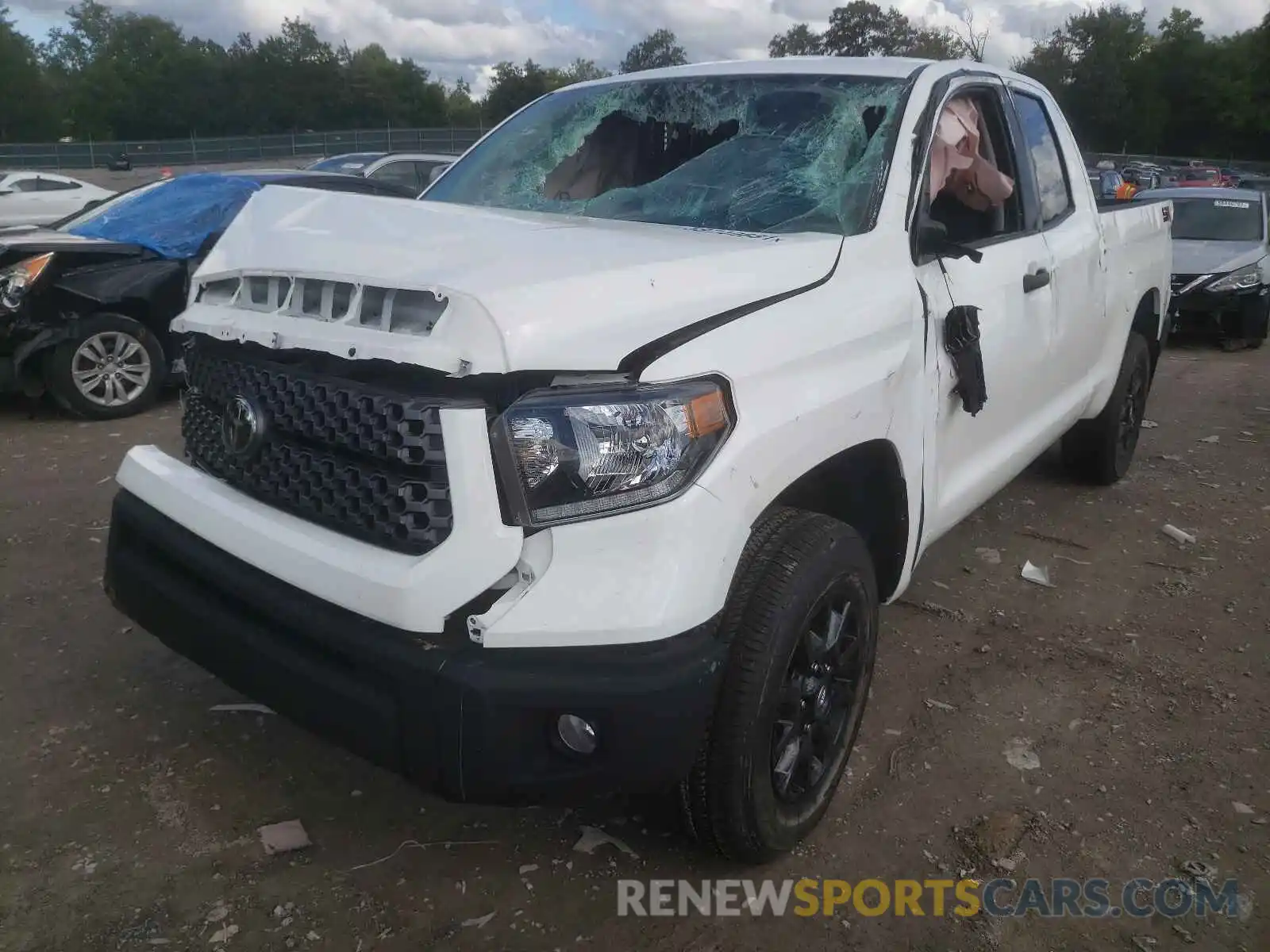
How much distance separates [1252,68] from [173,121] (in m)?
69.5

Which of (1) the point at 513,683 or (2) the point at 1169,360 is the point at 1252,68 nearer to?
(2) the point at 1169,360

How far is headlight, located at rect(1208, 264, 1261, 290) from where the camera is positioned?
10.1 m

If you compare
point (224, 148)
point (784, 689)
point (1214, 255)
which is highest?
point (224, 148)

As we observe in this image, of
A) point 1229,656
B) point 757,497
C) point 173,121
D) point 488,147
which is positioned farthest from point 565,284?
point 173,121

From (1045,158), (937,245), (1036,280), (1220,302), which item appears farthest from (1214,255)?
(937,245)

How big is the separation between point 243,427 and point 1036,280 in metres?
2.62

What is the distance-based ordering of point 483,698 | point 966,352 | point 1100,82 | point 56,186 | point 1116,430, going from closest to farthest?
point 483,698
point 966,352
point 1116,430
point 56,186
point 1100,82

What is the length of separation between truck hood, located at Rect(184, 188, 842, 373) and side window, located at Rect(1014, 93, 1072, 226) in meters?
1.71

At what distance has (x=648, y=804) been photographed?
7.91 feet

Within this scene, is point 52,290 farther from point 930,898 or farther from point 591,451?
point 930,898

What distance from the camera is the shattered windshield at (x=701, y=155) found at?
118 inches

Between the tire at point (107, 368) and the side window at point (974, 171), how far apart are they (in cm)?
520

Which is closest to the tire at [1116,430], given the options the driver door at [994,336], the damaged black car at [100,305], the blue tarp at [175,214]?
the driver door at [994,336]

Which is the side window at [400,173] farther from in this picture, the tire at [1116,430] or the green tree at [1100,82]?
the green tree at [1100,82]
